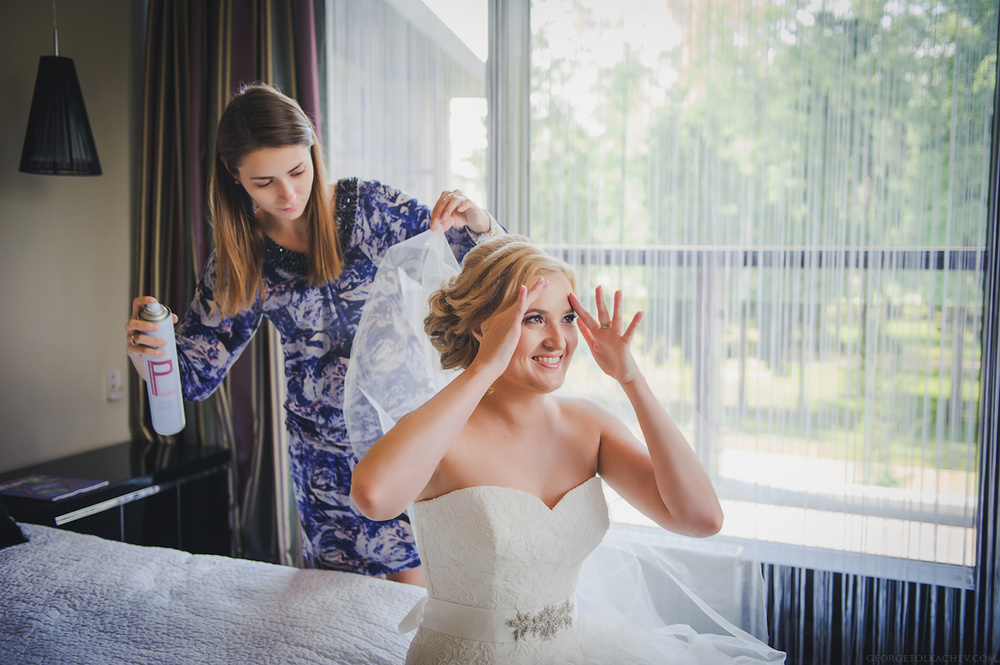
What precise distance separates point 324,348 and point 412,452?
820 millimetres

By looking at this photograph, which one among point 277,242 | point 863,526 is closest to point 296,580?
point 277,242

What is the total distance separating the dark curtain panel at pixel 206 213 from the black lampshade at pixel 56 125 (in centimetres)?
45

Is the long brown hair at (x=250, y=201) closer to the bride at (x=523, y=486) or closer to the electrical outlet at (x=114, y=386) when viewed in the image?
the bride at (x=523, y=486)

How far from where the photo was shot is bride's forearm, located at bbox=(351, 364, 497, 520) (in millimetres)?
1099

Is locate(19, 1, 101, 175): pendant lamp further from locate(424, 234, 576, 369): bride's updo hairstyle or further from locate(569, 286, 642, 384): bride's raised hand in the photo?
locate(569, 286, 642, 384): bride's raised hand

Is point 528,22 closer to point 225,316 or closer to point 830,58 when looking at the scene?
point 830,58

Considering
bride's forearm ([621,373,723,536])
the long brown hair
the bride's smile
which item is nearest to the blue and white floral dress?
the long brown hair

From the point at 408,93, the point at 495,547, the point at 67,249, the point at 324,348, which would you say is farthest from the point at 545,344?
the point at 67,249

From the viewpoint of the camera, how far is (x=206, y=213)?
2912 millimetres

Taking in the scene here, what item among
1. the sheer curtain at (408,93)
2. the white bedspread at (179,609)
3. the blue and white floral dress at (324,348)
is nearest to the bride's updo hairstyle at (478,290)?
the blue and white floral dress at (324,348)

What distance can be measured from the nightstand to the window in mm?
1587

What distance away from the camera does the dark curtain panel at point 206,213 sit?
2.82 meters

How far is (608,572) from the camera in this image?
1450 mm

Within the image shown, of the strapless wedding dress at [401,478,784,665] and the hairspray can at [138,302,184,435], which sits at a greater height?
the hairspray can at [138,302,184,435]
